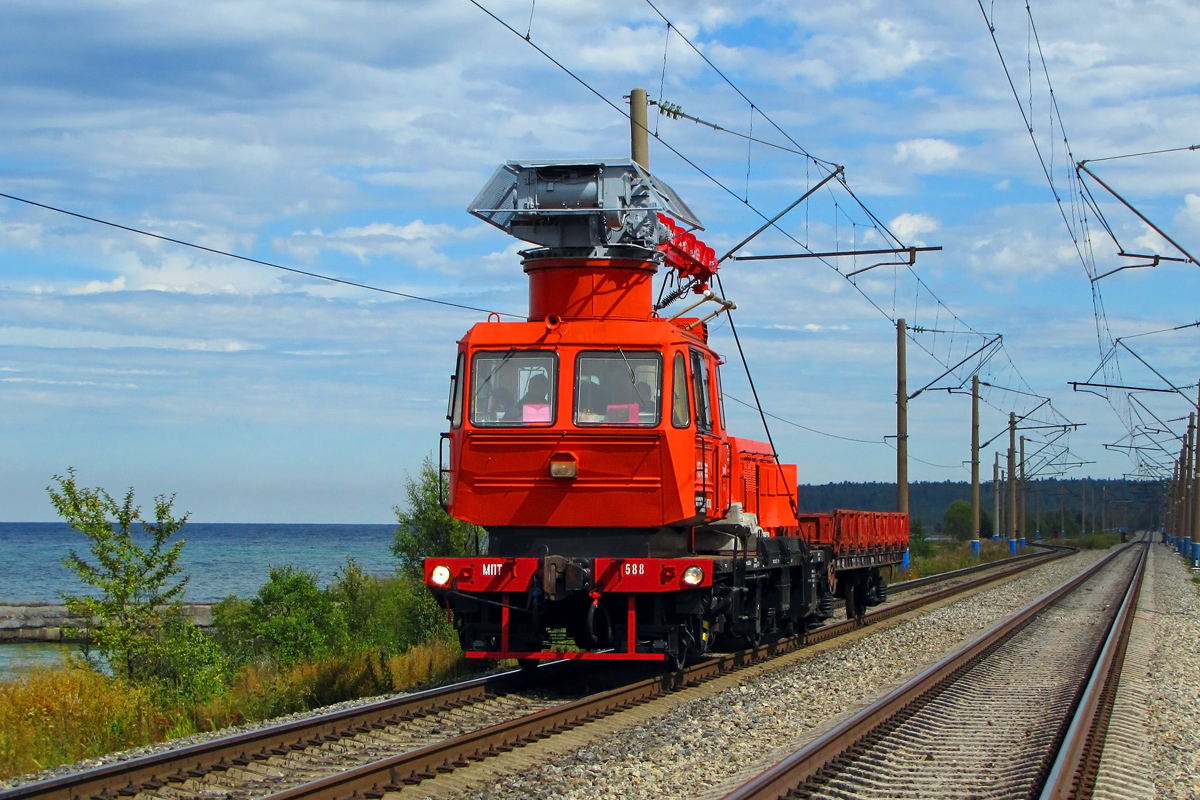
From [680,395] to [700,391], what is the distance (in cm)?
63

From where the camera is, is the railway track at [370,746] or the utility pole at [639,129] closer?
the railway track at [370,746]

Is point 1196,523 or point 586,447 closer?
point 586,447

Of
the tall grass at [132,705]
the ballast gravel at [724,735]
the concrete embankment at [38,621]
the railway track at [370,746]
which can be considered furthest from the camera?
the concrete embankment at [38,621]

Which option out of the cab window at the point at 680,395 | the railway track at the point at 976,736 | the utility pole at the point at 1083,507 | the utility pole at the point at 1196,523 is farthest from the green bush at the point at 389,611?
the utility pole at the point at 1083,507

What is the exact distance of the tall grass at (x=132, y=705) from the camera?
31.4ft

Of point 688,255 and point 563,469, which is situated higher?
point 688,255

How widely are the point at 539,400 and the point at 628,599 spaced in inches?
82.4

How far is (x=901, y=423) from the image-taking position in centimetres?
3641

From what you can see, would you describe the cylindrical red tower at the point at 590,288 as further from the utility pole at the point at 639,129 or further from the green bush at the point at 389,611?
the green bush at the point at 389,611

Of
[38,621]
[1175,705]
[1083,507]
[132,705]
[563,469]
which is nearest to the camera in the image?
[132,705]

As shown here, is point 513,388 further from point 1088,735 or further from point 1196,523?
point 1196,523

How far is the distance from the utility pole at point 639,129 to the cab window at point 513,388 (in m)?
4.99

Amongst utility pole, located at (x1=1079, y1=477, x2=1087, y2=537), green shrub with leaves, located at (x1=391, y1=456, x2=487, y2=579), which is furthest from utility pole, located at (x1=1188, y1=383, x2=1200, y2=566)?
utility pole, located at (x1=1079, y1=477, x2=1087, y2=537)

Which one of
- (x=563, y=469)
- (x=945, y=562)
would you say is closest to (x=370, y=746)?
(x=563, y=469)
